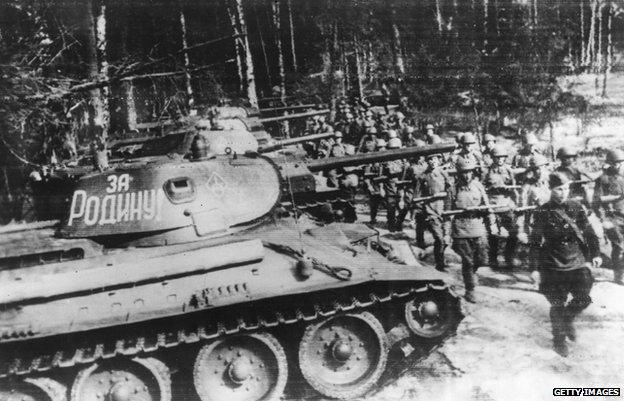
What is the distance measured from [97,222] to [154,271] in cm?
113

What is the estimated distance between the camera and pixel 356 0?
886 inches

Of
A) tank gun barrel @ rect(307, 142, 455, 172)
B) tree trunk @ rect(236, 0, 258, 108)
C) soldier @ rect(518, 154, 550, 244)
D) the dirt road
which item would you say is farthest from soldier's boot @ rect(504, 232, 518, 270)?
tree trunk @ rect(236, 0, 258, 108)

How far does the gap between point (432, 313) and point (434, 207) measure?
→ 13.0 ft

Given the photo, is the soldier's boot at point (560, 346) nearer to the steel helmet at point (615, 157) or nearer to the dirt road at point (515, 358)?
the dirt road at point (515, 358)

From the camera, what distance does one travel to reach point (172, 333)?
17.6ft

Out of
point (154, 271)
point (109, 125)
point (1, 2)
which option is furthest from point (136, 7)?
point (154, 271)

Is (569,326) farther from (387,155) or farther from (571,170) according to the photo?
(387,155)

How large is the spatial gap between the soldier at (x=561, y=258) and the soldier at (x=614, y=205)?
1948 millimetres

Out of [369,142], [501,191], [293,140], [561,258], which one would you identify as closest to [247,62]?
[369,142]

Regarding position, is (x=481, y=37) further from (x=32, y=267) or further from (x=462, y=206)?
(x=32, y=267)

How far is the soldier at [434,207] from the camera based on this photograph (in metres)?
9.20

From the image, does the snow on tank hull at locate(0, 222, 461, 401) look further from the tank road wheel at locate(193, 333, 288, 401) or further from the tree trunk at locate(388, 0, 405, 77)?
the tree trunk at locate(388, 0, 405, 77)

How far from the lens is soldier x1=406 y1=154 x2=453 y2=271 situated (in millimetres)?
9195

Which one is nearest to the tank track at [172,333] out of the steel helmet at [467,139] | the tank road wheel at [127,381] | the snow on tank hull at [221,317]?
the snow on tank hull at [221,317]
